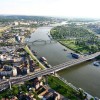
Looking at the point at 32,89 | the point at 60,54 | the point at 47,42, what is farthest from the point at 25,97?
the point at 47,42

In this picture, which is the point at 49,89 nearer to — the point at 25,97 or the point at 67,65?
the point at 25,97

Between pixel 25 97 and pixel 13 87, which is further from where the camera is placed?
pixel 13 87

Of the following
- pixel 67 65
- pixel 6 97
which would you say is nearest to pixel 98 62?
pixel 67 65

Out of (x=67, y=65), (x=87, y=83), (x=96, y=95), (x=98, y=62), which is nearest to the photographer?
(x=96, y=95)

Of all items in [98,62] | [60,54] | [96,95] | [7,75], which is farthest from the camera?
[60,54]

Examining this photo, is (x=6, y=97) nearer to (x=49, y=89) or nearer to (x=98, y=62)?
(x=49, y=89)

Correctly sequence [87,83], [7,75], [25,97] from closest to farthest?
[25,97] → [87,83] → [7,75]

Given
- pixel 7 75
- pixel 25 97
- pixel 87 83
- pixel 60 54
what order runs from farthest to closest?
pixel 60 54 < pixel 7 75 < pixel 87 83 < pixel 25 97

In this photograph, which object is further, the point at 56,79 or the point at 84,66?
the point at 84,66
